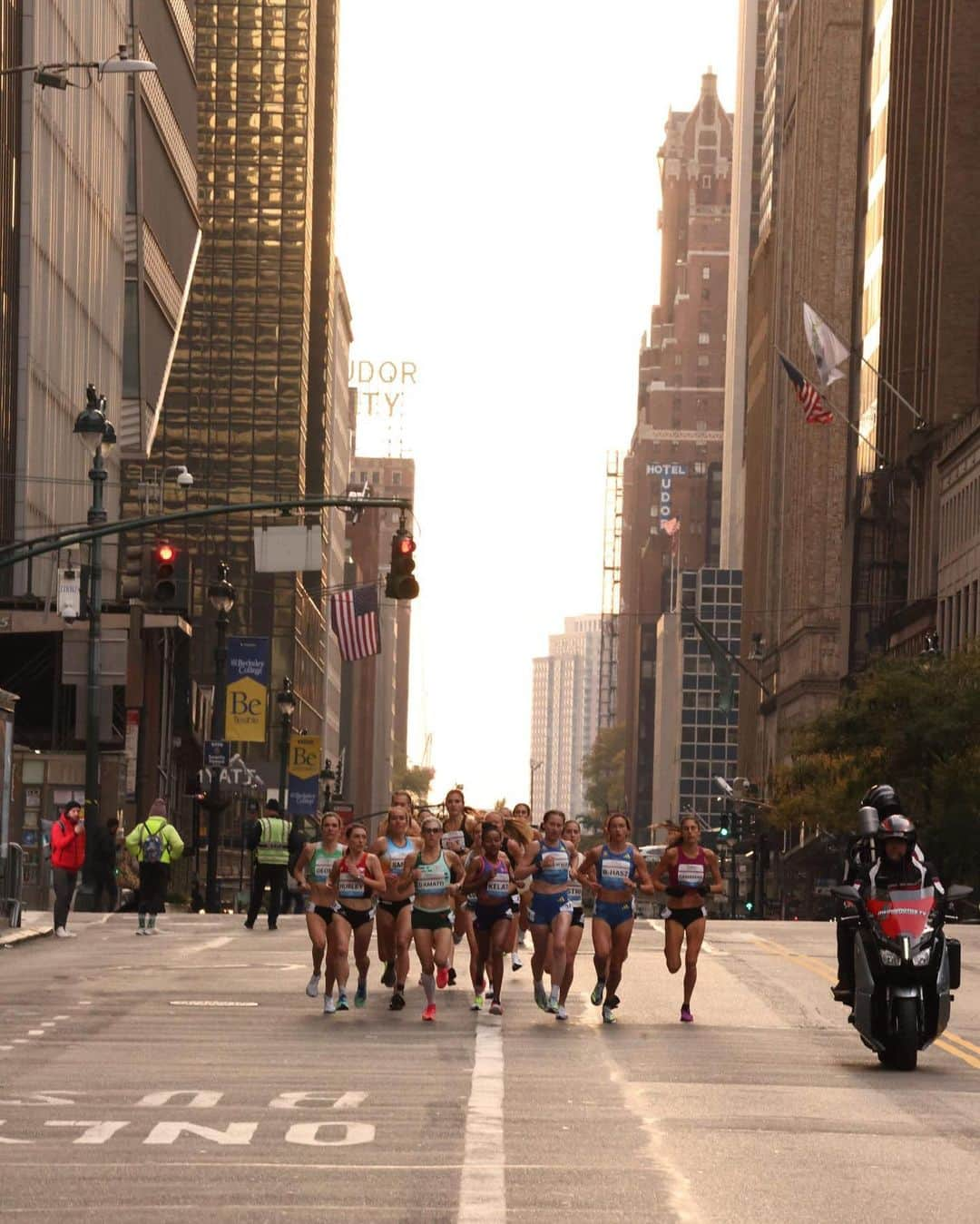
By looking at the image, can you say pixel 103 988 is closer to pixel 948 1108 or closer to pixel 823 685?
pixel 948 1108

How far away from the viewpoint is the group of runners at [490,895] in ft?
77.8

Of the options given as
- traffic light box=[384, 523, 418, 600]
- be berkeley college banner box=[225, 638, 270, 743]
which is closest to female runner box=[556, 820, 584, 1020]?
traffic light box=[384, 523, 418, 600]

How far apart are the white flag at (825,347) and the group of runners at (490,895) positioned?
7380 cm

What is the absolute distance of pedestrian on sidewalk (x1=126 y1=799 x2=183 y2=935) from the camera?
3853 centimetres

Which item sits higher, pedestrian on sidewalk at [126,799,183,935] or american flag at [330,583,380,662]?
american flag at [330,583,380,662]

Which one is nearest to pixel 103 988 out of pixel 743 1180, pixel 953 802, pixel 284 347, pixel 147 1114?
pixel 147 1114

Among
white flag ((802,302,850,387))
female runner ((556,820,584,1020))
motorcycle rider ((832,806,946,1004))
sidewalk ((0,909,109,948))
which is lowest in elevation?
sidewalk ((0,909,109,948))

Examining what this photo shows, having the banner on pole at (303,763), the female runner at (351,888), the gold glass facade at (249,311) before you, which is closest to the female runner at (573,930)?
the female runner at (351,888)

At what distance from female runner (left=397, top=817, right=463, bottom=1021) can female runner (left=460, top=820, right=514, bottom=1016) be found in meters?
0.24

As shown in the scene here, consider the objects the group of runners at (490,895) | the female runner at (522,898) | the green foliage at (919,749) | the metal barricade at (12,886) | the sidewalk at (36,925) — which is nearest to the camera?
the group of runners at (490,895)

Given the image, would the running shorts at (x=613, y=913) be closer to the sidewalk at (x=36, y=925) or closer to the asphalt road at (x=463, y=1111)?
the asphalt road at (x=463, y=1111)

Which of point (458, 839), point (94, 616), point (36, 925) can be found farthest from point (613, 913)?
point (94, 616)

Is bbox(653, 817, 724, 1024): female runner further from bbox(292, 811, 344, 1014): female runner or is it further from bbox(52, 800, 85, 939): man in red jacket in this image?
bbox(52, 800, 85, 939): man in red jacket

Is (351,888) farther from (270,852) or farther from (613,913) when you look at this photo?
(270,852)
